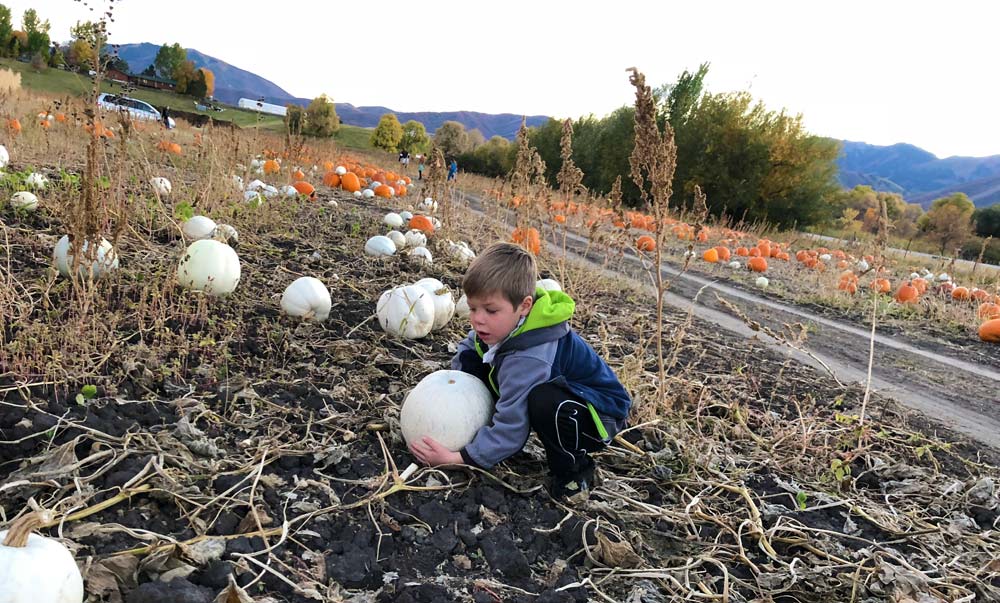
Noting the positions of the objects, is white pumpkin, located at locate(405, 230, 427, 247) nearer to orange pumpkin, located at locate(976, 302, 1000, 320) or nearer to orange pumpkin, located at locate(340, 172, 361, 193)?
orange pumpkin, located at locate(340, 172, 361, 193)

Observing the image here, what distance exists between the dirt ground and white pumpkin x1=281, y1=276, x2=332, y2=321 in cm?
8

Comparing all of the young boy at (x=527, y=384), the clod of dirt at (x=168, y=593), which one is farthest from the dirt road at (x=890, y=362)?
the clod of dirt at (x=168, y=593)

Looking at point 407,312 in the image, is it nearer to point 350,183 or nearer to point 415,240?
point 415,240

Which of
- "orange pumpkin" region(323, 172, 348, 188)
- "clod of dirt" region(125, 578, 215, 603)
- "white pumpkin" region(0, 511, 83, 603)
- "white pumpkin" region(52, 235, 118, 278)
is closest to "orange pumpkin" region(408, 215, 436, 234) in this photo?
"white pumpkin" region(52, 235, 118, 278)

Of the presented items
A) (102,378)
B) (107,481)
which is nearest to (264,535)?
(107,481)

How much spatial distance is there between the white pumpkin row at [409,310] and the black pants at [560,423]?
1.48m

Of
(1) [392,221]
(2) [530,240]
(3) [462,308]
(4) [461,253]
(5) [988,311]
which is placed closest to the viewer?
(3) [462,308]

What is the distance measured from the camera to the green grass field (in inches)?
201

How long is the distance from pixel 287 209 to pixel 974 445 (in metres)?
6.37

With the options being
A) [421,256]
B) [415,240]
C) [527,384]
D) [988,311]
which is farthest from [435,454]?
[988,311]

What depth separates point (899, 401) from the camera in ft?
15.2

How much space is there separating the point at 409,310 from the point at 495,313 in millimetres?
1380

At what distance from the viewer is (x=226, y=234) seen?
4605 millimetres

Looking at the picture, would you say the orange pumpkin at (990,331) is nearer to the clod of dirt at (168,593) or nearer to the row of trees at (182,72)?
the clod of dirt at (168,593)
